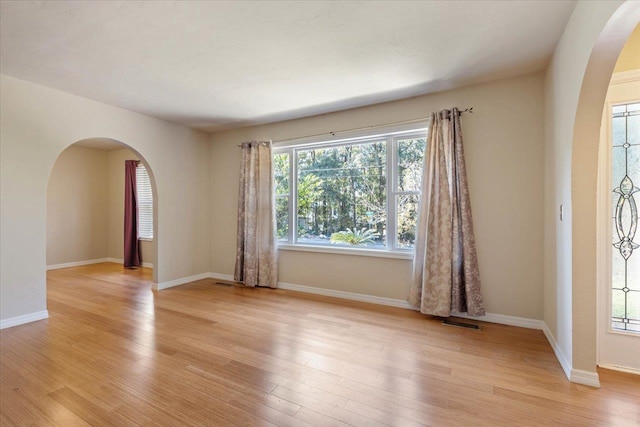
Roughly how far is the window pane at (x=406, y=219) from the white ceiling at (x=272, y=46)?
126 centimetres

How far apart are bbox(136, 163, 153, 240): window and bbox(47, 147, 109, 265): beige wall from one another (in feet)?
4.02

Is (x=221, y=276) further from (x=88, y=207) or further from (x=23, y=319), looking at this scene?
(x=88, y=207)

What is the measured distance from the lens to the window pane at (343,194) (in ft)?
12.8

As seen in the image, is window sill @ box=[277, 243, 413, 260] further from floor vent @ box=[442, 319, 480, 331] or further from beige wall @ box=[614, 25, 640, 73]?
beige wall @ box=[614, 25, 640, 73]

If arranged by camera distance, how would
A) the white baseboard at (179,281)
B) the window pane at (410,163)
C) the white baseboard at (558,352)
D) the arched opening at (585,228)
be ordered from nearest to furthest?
the arched opening at (585,228) < the white baseboard at (558,352) < the window pane at (410,163) < the white baseboard at (179,281)

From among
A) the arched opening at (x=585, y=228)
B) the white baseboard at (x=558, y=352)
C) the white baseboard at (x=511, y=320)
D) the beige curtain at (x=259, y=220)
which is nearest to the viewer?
the arched opening at (x=585, y=228)

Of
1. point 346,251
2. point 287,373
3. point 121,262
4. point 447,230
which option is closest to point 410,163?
point 447,230

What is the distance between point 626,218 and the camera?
2176 millimetres

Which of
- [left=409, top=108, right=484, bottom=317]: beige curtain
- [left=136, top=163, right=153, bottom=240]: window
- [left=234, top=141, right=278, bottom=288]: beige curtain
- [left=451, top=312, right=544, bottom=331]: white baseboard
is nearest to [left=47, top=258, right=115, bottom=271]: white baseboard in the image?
[left=136, top=163, right=153, bottom=240]: window

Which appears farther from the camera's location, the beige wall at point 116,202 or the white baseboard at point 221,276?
the beige wall at point 116,202

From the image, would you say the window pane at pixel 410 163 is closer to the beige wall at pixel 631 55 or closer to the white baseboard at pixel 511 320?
the white baseboard at pixel 511 320

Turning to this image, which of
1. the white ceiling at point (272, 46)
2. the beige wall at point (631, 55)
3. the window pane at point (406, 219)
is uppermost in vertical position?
the white ceiling at point (272, 46)

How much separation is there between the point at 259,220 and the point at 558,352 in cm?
376

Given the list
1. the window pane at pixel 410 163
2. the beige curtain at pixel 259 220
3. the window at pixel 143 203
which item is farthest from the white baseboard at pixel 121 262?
the window pane at pixel 410 163
